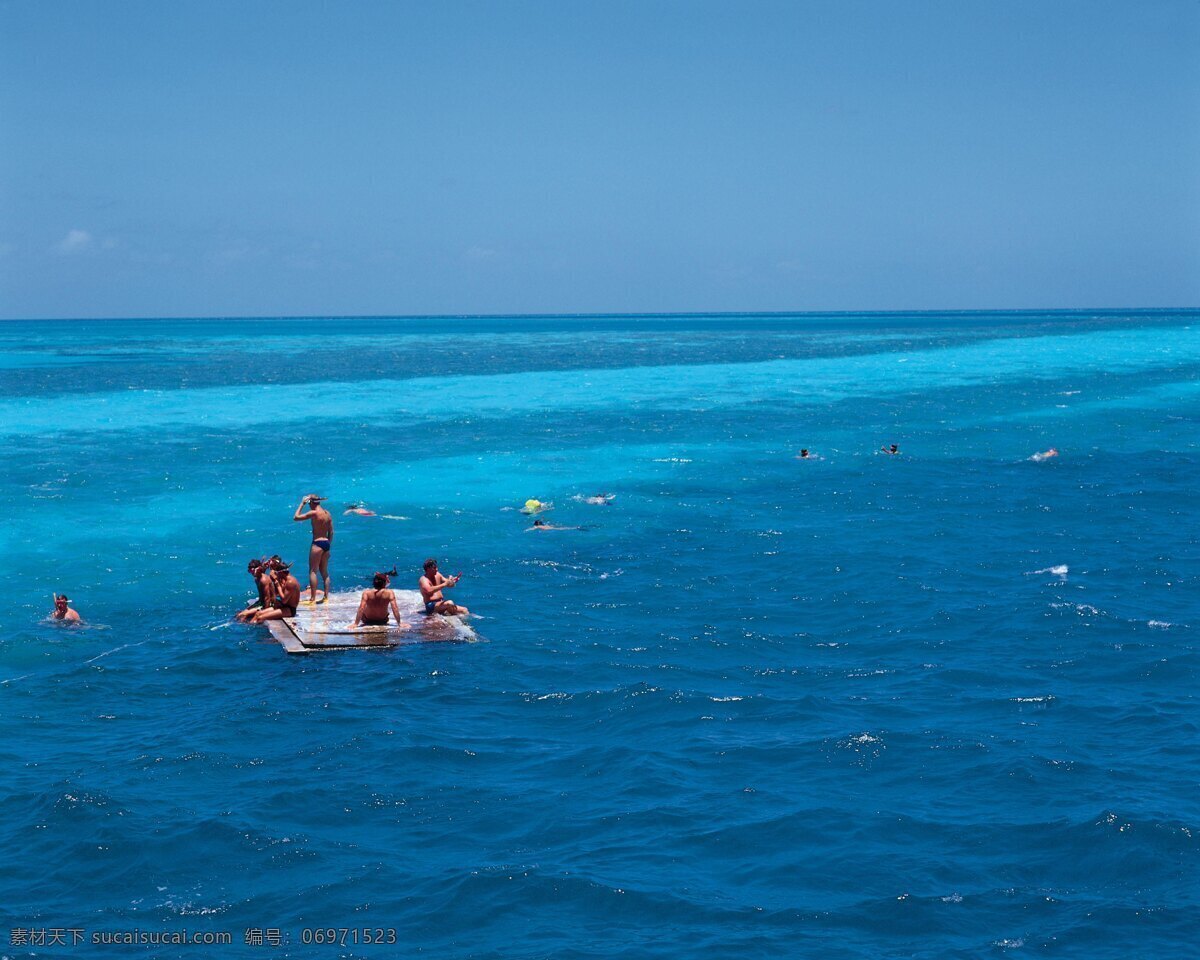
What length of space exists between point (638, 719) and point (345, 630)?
6.55 m

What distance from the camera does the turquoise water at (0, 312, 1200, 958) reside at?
1362 cm

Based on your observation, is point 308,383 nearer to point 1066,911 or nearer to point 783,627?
point 783,627

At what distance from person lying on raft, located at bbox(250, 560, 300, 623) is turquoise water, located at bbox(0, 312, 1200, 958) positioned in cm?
83

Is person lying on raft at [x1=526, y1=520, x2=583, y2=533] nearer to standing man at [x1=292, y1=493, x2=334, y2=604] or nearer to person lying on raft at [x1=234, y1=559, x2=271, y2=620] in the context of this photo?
standing man at [x1=292, y1=493, x2=334, y2=604]

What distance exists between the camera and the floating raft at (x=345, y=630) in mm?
22297

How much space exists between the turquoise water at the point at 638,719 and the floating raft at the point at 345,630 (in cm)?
30

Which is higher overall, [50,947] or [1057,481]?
[1057,481]

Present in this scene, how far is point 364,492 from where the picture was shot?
40.5 meters

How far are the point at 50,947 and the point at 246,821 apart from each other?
3.16 metres

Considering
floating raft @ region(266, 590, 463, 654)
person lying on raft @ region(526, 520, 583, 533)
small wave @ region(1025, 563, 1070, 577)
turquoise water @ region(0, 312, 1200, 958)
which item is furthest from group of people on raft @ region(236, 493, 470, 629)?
small wave @ region(1025, 563, 1070, 577)

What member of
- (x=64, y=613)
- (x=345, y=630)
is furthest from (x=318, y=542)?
(x=64, y=613)

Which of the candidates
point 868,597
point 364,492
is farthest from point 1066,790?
point 364,492

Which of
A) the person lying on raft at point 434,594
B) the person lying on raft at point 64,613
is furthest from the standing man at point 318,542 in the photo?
the person lying on raft at point 64,613

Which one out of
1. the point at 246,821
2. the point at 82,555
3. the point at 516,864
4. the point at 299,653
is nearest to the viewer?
the point at 516,864
